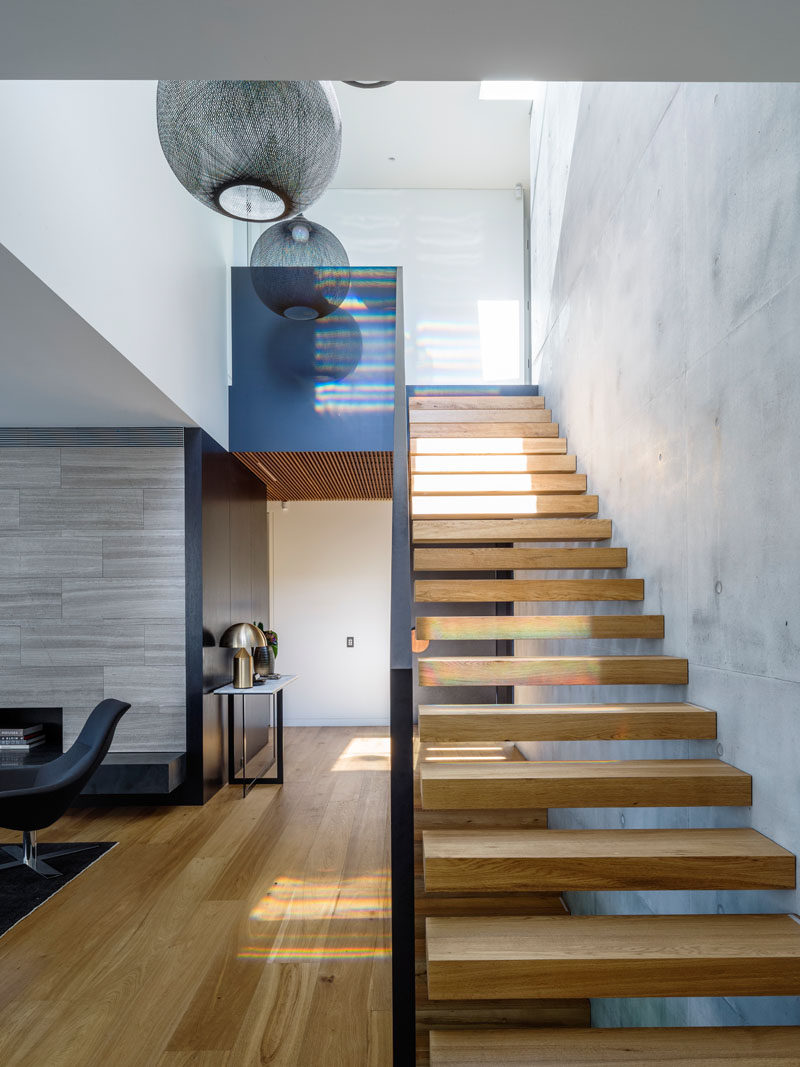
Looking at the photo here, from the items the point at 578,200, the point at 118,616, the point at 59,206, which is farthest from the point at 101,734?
the point at 578,200

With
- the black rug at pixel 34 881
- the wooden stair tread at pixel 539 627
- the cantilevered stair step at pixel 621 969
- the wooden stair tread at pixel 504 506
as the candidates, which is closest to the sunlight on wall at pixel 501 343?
the wooden stair tread at pixel 504 506

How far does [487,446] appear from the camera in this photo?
451 cm

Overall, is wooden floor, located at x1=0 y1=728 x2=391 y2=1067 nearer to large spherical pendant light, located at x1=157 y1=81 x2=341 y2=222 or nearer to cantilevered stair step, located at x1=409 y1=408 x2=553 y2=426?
cantilevered stair step, located at x1=409 y1=408 x2=553 y2=426

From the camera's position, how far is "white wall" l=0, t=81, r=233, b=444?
9.11ft

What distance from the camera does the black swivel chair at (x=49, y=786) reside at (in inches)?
138

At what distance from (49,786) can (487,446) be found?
2828 millimetres

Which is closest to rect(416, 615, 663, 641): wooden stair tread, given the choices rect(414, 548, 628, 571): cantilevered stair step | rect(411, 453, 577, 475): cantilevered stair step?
rect(414, 548, 628, 571): cantilevered stair step

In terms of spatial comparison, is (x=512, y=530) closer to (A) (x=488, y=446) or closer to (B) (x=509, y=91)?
(A) (x=488, y=446)

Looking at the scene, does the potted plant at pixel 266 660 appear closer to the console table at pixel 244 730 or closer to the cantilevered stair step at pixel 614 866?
the console table at pixel 244 730

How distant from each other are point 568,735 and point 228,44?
81.2 inches

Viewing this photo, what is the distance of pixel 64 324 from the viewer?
3.28 metres

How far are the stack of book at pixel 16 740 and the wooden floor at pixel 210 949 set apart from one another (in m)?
0.58

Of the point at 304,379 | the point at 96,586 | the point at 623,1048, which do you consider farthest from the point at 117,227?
the point at 623,1048

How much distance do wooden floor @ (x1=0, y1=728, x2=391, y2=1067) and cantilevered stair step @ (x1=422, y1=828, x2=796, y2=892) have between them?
0.77 m
